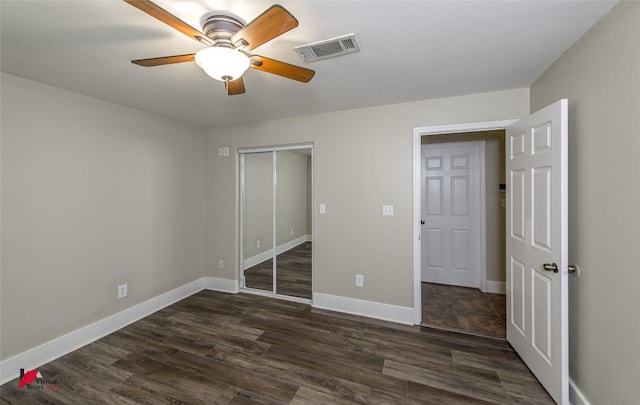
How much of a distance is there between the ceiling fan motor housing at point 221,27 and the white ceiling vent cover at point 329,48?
1.39ft

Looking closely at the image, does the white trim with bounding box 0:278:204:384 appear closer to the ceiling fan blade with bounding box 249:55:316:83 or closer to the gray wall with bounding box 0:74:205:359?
the gray wall with bounding box 0:74:205:359

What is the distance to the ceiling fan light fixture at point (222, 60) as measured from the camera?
125cm

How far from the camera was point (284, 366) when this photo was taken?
83.7 inches

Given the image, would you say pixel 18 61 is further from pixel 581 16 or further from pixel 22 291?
pixel 581 16

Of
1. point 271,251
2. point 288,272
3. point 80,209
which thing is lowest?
point 288,272

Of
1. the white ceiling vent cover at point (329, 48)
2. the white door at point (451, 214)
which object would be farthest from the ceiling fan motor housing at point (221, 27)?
the white door at point (451, 214)

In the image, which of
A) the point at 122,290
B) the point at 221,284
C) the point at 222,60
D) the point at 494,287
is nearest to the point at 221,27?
the point at 222,60

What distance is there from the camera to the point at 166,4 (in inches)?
51.1

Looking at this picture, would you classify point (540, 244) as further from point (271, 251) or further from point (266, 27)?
point (271, 251)

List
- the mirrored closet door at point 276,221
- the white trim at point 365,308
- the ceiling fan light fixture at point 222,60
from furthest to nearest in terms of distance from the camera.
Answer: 1. the mirrored closet door at point 276,221
2. the white trim at point 365,308
3. the ceiling fan light fixture at point 222,60

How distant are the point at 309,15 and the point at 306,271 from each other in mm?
3049

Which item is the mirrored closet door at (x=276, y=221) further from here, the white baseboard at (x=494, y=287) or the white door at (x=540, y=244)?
the white baseboard at (x=494, y=287)

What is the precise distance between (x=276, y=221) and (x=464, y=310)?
8.50 feet

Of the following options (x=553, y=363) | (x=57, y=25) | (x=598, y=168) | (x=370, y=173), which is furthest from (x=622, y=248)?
(x=57, y=25)
